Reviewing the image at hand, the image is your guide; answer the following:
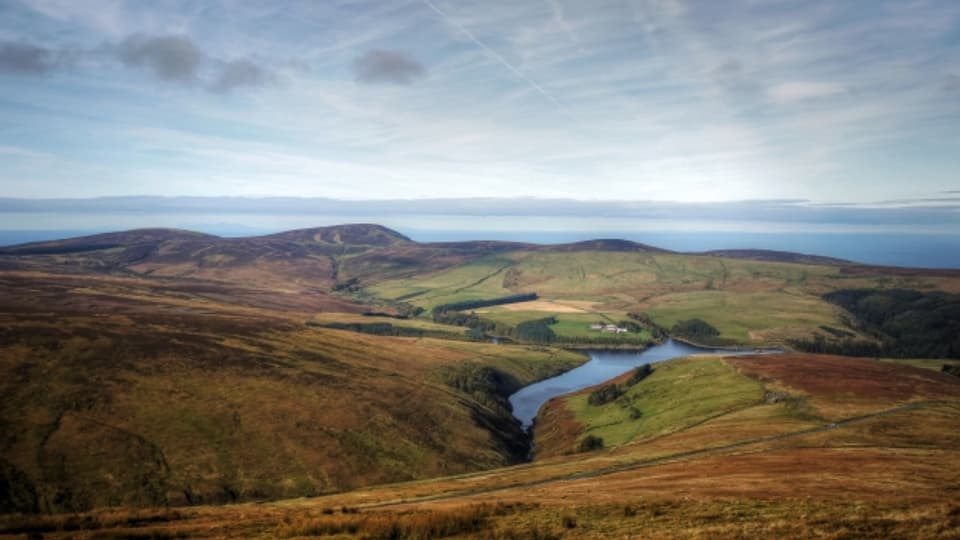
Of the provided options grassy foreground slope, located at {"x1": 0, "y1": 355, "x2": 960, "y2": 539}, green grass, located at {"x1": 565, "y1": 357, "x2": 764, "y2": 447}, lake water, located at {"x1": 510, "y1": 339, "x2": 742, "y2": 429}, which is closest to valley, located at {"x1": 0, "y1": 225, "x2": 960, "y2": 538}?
grassy foreground slope, located at {"x1": 0, "y1": 355, "x2": 960, "y2": 539}

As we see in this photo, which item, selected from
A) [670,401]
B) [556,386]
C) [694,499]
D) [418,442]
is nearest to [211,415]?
[418,442]

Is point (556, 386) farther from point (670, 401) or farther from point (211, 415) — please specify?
point (211, 415)

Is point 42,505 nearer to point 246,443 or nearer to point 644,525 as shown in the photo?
point 246,443

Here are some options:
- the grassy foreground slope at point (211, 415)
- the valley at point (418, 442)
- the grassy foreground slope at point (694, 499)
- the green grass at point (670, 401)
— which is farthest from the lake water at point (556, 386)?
the grassy foreground slope at point (694, 499)

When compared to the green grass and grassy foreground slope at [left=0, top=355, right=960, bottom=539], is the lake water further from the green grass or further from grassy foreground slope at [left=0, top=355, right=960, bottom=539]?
grassy foreground slope at [left=0, top=355, right=960, bottom=539]

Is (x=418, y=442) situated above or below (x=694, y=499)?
below
